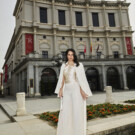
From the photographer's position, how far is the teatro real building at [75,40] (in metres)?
22.9

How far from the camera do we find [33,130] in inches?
174

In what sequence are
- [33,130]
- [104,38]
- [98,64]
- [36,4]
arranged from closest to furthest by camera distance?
1. [33,130]
2. [98,64]
3. [36,4]
4. [104,38]

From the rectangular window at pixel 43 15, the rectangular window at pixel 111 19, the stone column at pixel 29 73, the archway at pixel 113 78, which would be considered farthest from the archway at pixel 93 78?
the rectangular window at pixel 43 15

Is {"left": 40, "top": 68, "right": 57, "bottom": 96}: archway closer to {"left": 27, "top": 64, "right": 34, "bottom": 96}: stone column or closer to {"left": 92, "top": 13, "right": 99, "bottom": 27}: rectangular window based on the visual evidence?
{"left": 27, "top": 64, "right": 34, "bottom": 96}: stone column

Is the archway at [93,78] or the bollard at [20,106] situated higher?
the archway at [93,78]

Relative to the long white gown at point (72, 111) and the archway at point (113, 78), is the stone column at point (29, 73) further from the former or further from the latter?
the long white gown at point (72, 111)

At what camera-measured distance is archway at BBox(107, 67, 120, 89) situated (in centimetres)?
2603

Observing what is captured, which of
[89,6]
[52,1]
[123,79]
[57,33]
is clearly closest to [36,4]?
[52,1]

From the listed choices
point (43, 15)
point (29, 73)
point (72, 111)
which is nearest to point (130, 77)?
point (29, 73)

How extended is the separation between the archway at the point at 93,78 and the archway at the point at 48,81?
267 inches

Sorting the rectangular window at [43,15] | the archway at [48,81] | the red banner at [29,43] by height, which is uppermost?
the rectangular window at [43,15]

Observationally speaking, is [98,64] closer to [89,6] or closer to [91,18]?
[91,18]

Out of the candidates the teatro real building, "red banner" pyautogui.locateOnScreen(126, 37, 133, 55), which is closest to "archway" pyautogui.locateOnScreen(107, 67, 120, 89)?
the teatro real building

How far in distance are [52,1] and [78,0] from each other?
6701mm
